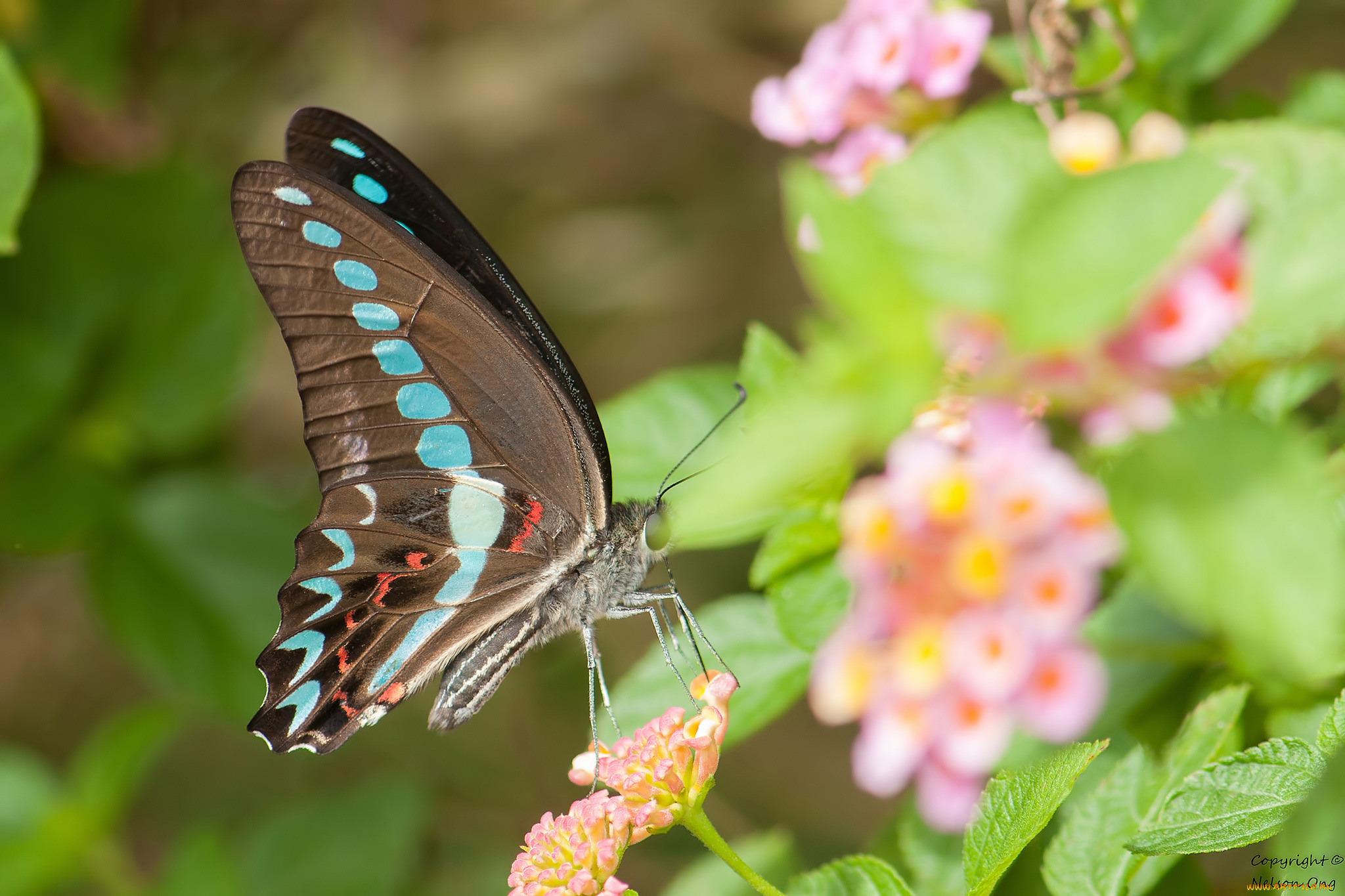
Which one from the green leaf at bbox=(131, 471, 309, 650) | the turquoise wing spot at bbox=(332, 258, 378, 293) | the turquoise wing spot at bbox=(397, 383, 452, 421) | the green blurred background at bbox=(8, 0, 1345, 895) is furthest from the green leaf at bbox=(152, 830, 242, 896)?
the turquoise wing spot at bbox=(332, 258, 378, 293)

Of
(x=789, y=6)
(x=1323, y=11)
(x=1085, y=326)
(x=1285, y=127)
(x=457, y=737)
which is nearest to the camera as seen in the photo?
(x=1085, y=326)

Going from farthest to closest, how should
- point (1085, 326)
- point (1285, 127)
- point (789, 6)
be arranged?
point (789, 6), point (1285, 127), point (1085, 326)

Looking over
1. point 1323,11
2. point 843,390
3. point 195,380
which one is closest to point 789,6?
point 1323,11

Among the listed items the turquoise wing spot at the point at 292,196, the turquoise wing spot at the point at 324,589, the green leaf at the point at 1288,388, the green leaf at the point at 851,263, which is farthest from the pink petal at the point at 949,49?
the turquoise wing spot at the point at 324,589

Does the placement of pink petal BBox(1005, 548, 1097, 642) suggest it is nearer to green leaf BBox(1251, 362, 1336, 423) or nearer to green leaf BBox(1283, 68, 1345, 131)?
green leaf BBox(1251, 362, 1336, 423)

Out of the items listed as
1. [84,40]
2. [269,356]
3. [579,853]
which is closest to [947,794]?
[579,853]

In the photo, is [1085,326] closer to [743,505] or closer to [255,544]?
[743,505]
